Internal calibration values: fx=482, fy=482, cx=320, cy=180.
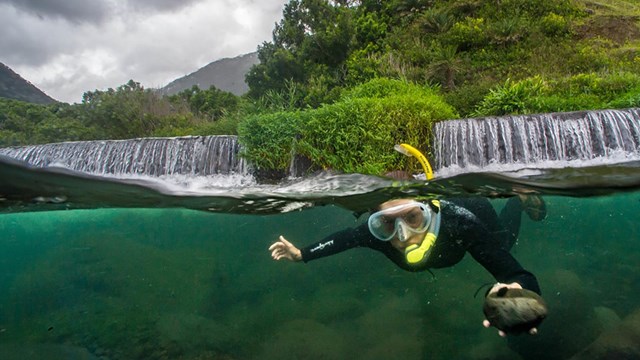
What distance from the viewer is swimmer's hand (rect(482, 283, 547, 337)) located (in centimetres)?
486

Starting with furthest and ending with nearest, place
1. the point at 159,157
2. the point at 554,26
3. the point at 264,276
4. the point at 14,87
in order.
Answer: the point at 14,87 < the point at 554,26 < the point at 159,157 < the point at 264,276

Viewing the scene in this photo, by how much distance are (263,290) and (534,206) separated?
6.30m

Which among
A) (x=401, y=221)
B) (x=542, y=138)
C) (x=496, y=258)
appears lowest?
(x=496, y=258)


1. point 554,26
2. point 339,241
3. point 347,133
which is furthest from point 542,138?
point 554,26

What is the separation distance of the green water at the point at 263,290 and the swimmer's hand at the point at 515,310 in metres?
3.09

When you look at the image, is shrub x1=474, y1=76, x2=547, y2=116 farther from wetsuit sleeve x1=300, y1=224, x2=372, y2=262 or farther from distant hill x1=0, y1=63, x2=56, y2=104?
distant hill x1=0, y1=63, x2=56, y2=104

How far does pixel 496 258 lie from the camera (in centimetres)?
596

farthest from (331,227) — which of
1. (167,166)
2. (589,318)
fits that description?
(589,318)

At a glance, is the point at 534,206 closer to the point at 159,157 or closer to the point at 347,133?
the point at 347,133

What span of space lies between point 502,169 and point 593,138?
6.74 ft

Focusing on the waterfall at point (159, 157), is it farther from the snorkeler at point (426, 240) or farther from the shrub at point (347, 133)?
the snorkeler at point (426, 240)

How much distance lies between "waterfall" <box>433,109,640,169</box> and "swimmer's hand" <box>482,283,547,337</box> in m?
6.34

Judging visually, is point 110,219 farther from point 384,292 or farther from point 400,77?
point 400,77

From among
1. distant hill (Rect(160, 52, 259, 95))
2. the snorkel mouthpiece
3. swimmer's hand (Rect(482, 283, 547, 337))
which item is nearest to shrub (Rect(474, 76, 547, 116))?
the snorkel mouthpiece
